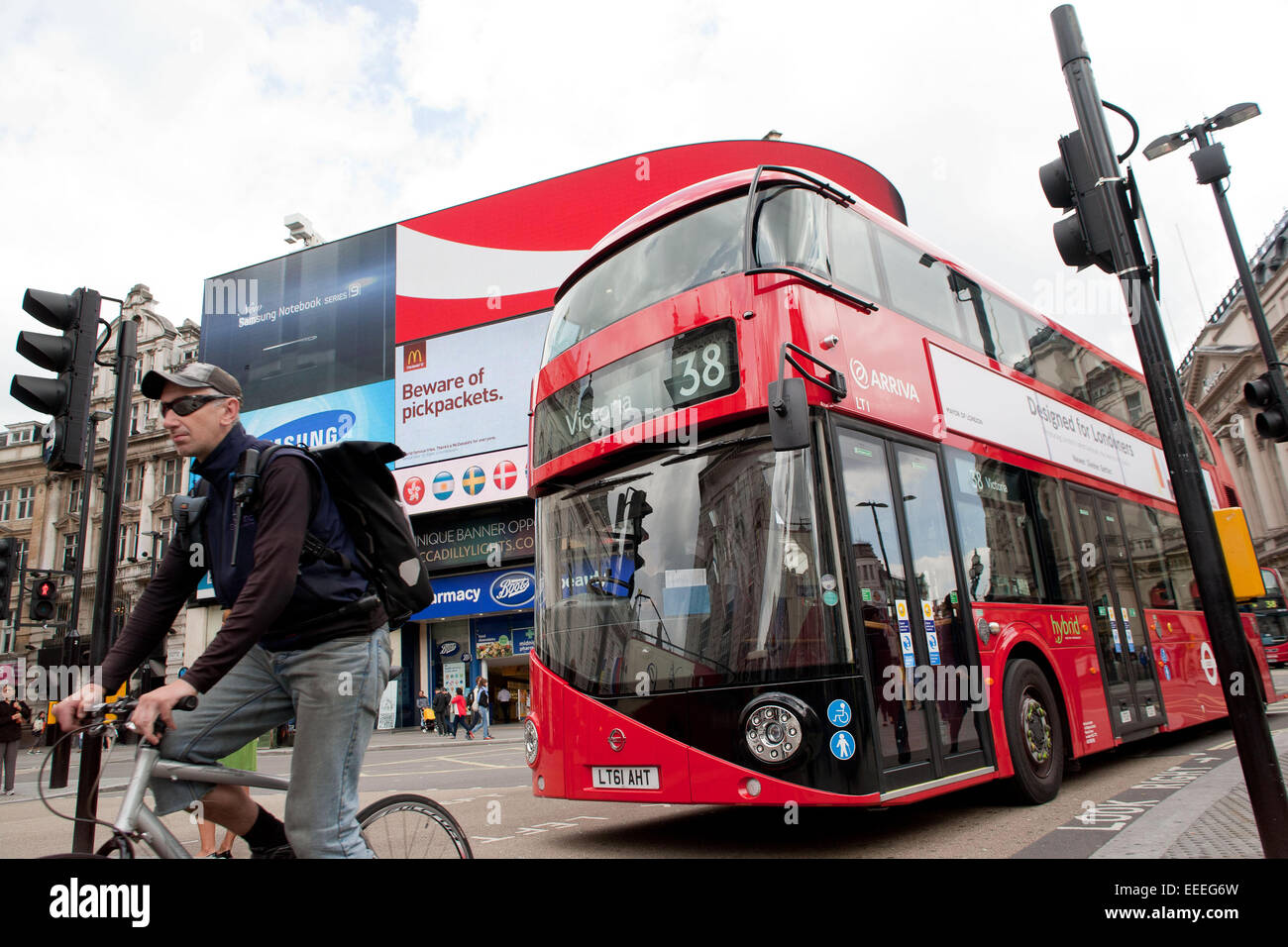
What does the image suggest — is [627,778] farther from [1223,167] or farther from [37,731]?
[37,731]

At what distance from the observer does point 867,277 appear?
6027 mm

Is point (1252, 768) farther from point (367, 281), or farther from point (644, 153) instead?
point (367, 281)

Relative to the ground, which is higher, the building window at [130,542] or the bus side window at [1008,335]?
the building window at [130,542]

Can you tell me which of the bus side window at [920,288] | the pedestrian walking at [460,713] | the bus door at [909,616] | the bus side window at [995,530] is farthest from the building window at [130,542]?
the bus door at [909,616]

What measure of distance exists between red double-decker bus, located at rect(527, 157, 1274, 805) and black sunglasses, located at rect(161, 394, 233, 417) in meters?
2.87

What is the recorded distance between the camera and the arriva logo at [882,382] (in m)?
5.46

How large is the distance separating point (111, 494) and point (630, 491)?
3.51 m

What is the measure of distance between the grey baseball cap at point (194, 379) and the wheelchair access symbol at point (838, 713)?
327cm

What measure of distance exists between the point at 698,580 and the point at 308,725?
285 centimetres

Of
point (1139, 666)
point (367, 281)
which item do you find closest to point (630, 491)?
point (1139, 666)

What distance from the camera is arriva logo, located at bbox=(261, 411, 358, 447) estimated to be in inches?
1156

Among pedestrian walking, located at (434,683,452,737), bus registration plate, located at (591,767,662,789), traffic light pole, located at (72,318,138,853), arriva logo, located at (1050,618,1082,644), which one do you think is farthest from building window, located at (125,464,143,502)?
arriva logo, located at (1050,618,1082,644)

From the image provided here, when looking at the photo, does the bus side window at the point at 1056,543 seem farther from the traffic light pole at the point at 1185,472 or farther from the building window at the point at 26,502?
the building window at the point at 26,502
